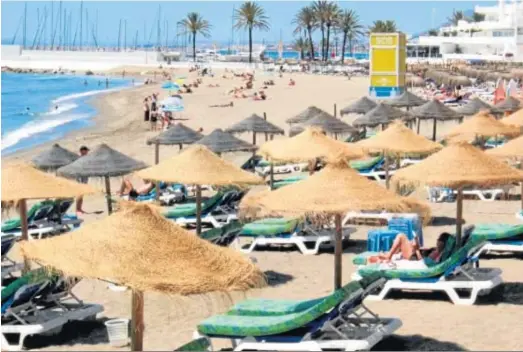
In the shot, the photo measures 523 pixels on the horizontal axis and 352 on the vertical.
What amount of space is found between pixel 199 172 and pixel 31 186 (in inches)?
96.5

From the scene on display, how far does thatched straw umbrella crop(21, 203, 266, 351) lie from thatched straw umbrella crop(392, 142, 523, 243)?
14.5 ft

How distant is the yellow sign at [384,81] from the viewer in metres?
33.4

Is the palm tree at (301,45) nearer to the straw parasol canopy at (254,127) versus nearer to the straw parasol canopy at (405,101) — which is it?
the straw parasol canopy at (405,101)

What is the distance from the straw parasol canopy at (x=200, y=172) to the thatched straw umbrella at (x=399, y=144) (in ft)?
13.2

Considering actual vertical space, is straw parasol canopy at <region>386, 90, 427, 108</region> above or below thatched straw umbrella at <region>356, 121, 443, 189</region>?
below

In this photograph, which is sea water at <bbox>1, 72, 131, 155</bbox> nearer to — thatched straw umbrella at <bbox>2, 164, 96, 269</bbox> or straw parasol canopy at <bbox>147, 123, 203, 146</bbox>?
straw parasol canopy at <bbox>147, 123, 203, 146</bbox>

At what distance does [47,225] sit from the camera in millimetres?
15695

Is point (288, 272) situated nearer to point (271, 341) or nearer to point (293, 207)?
point (293, 207)

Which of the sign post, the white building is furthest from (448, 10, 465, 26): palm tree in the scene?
the sign post

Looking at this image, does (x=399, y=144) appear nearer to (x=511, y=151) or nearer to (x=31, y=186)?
(x=511, y=151)

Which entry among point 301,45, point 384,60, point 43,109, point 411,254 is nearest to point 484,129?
point 411,254

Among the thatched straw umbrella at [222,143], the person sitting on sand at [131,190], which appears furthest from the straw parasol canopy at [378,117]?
the person sitting on sand at [131,190]

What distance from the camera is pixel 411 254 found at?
1120 cm

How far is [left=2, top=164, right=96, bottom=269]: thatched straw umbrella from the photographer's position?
11.2 m
